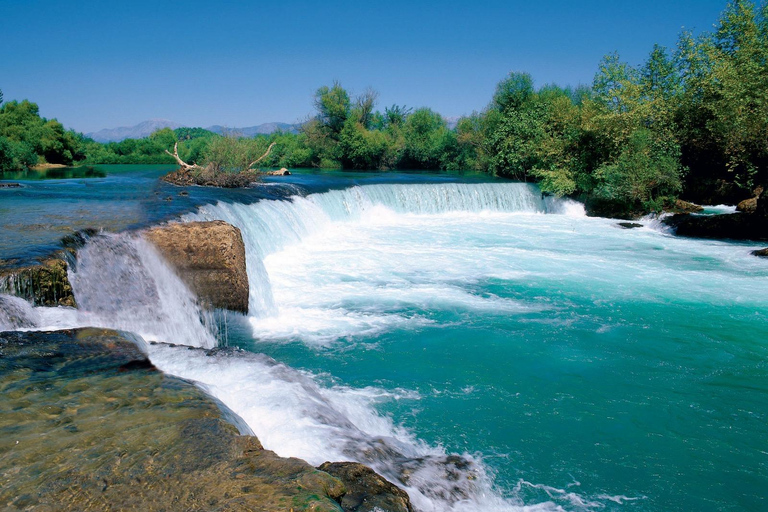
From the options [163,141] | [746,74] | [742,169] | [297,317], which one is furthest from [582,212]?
[163,141]

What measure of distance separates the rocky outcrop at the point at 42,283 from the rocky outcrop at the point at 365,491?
4.08 meters

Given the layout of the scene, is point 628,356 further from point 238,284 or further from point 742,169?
point 742,169

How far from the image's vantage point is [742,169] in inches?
752

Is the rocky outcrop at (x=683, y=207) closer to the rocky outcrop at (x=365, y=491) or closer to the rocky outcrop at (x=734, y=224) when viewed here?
the rocky outcrop at (x=734, y=224)

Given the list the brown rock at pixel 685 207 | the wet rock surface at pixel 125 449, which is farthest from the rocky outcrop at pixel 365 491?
the brown rock at pixel 685 207

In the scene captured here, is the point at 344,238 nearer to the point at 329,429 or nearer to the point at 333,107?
the point at 329,429

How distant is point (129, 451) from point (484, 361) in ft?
15.8

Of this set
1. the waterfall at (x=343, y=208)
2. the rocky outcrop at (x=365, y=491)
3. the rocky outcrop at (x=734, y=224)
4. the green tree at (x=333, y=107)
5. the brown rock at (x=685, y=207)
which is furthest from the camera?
the green tree at (x=333, y=107)

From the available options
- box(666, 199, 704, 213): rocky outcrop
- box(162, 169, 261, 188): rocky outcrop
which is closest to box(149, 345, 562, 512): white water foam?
box(162, 169, 261, 188): rocky outcrop

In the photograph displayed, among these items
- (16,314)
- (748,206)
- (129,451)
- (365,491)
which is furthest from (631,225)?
(129,451)

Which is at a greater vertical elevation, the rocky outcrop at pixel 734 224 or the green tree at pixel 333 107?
the green tree at pixel 333 107

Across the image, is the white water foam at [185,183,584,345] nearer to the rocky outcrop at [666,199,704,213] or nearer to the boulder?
the rocky outcrop at [666,199,704,213]

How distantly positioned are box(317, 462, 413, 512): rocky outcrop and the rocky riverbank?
0.5 inches

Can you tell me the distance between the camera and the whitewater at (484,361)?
4348 millimetres
